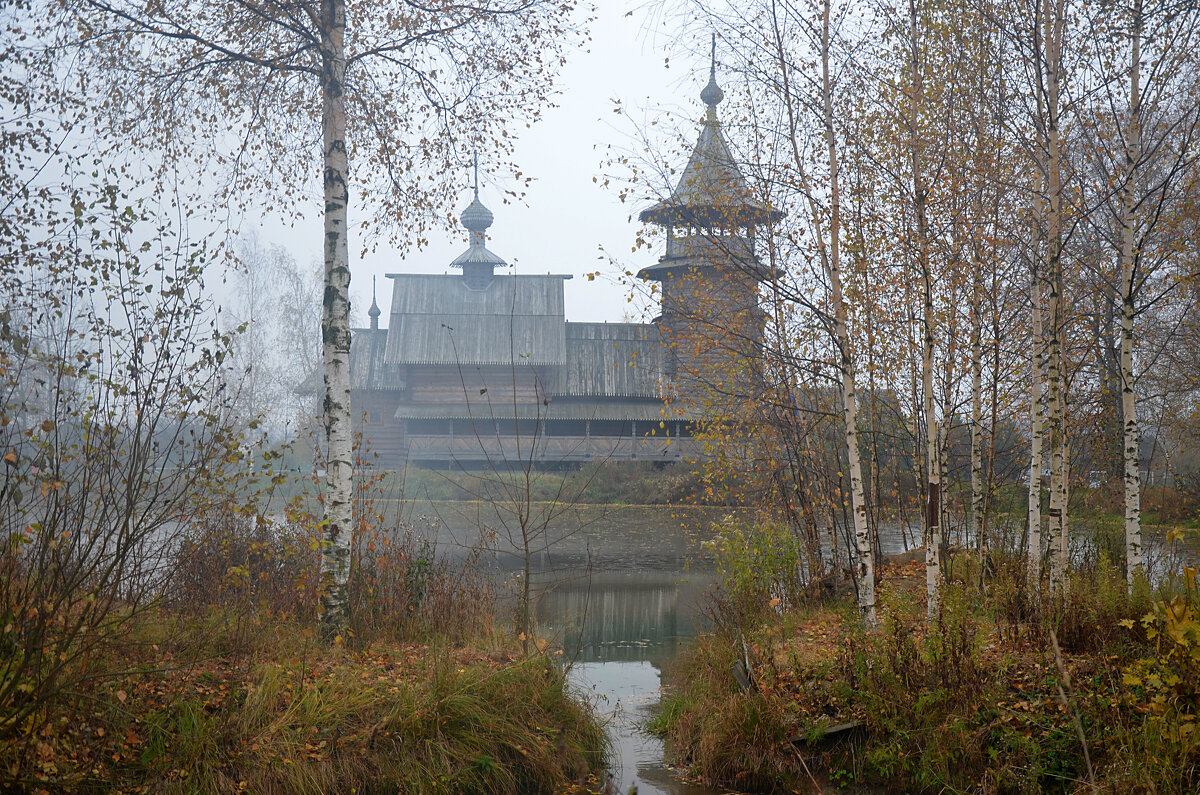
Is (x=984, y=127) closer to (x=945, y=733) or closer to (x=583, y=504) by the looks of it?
(x=945, y=733)

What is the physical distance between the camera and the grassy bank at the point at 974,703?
423cm

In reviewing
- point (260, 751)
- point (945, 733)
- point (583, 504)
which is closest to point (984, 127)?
point (945, 733)

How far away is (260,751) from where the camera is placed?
4.47 metres

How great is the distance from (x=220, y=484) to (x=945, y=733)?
487 cm

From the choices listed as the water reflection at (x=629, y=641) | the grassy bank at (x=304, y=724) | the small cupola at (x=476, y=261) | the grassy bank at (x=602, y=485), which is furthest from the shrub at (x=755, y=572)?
the small cupola at (x=476, y=261)

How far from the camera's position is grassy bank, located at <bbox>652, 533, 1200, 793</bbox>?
423cm

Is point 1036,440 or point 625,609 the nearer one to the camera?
point 1036,440

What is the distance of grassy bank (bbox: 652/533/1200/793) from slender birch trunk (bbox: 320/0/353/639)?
2840 millimetres

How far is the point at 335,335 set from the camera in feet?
A: 20.6

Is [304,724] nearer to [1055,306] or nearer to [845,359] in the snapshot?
[845,359]

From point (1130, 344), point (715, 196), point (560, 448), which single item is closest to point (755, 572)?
point (715, 196)

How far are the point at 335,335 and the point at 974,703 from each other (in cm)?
501

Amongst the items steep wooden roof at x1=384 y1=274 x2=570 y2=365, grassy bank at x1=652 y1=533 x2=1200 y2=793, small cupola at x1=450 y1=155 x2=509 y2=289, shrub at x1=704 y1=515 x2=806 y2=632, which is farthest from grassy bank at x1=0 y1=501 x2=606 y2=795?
small cupola at x1=450 y1=155 x2=509 y2=289

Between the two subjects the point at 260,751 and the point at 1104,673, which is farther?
the point at 1104,673
